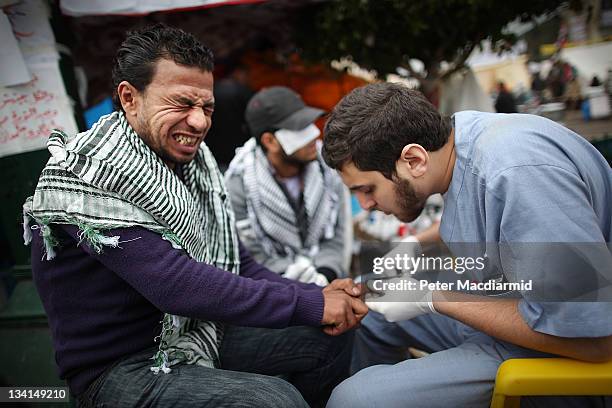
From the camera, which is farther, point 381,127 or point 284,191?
point 284,191

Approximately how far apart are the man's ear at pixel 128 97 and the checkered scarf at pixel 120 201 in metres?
0.03

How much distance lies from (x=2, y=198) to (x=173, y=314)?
1439 millimetres

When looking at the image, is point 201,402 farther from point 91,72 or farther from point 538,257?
point 91,72

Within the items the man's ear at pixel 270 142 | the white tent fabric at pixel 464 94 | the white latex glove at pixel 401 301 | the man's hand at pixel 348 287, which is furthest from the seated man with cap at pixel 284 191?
the white tent fabric at pixel 464 94

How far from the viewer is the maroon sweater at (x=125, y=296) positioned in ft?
4.64

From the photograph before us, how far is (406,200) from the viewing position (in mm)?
1624

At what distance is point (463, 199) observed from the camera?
153cm

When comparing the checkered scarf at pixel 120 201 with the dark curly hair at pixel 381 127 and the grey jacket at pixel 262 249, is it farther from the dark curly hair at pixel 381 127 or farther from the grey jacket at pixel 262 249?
the grey jacket at pixel 262 249

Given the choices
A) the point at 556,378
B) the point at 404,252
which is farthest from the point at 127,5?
the point at 556,378

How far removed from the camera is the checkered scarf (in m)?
1.37

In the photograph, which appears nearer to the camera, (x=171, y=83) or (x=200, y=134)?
(x=171, y=83)

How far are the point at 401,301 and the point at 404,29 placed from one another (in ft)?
6.42

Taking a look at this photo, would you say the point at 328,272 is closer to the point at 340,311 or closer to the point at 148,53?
the point at 340,311

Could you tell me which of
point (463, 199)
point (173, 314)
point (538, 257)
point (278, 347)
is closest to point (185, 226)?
point (173, 314)
